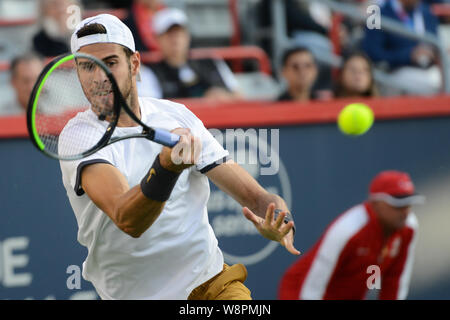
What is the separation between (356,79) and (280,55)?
1.01m

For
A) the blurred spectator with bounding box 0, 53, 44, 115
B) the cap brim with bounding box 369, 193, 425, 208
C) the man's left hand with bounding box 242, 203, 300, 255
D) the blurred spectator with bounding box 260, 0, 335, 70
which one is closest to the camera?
the man's left hand with bounding box 242, 203, 300, 255

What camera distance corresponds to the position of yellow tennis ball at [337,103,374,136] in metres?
5.00

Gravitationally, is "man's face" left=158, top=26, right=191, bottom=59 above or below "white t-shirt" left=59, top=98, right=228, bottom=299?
above

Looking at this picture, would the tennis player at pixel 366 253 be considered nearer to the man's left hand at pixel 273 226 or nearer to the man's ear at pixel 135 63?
the man's left hand at pixel 273 226

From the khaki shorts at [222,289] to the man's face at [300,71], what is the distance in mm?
2507

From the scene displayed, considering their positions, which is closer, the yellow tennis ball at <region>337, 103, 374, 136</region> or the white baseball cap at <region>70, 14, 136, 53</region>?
the white baseball cap at <region>70, 14, 136, 53</region>

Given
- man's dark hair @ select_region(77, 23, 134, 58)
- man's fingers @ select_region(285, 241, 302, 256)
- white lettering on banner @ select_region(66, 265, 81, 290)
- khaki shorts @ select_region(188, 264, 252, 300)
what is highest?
man's dark hair @ select_region(77, 23, 134, 58)

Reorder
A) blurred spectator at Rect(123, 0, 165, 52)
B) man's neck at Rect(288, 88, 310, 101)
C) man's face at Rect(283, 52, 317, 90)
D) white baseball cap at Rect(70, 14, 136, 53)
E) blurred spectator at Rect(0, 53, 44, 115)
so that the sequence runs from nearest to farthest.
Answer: white baseball cap at Rect(70, 14, 136, 53)
blurred spectator at Rect(0, 53, 44, 115)
man's neck at Rect(288, 88, 310, 101)
man's face at Rect(283, 52, 317, 90)
blurred spectator at Rect(123, 0, 165, 52)

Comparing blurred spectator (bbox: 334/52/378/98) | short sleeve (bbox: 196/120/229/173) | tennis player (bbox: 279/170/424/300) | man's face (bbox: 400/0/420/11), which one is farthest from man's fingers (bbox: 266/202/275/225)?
man's face (bbox: 400/0/420/11)

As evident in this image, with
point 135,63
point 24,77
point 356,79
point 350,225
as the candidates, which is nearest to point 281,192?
point 350,225

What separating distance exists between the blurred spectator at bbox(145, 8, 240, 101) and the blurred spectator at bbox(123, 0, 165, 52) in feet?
0.43

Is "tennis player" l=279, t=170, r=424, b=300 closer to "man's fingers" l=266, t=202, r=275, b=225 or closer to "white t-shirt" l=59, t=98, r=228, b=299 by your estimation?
"white t-shirt" l=59, t=98, r=228, b=299

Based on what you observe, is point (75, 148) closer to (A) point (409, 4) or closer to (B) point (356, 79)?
(B) point (356, 79)

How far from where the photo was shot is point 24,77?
193 inches
